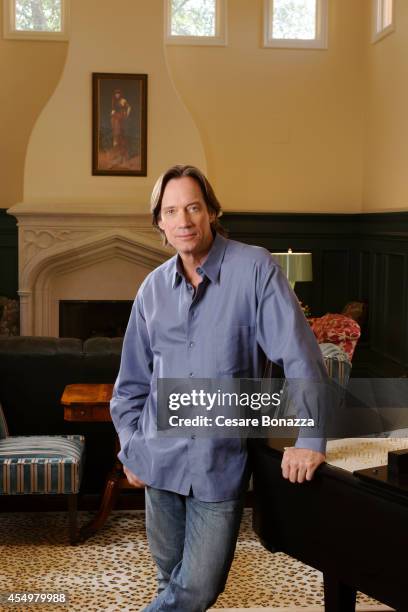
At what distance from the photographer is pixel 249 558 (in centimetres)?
384

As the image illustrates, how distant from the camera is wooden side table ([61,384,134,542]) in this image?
396 cm

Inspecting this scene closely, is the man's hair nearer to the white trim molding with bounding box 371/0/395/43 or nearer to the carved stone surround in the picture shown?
the carved stone surround

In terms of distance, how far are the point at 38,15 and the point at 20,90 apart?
87cm

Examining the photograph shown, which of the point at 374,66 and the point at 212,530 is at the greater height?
the point at 374,66

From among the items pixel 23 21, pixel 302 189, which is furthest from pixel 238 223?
pixel 23 21

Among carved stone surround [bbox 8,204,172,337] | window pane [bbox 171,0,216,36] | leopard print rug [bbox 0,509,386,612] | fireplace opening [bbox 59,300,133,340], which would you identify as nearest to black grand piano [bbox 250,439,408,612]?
leopard print rug [bbox 0,509,386,612]

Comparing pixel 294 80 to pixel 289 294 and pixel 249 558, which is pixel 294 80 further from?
pixel 289 294

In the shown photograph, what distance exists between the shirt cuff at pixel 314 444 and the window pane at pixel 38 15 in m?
8.31

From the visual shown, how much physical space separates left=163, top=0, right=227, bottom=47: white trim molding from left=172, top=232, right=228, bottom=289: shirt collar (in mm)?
7513

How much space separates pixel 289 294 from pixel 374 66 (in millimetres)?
7602

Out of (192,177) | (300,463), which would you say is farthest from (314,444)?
(192,177)

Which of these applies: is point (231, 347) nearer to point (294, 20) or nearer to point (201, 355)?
point (201, 355)

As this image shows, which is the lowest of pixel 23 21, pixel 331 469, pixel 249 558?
pixel 249 558

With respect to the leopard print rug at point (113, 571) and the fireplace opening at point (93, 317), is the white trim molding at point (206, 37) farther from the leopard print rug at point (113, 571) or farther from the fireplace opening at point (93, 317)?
the leopard print rug at point (113, 571)
